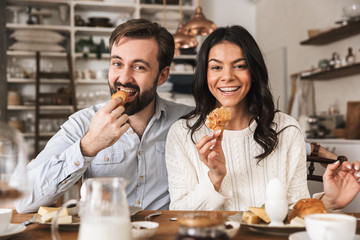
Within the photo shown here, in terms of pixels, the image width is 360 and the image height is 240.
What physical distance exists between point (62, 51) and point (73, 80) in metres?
0.50

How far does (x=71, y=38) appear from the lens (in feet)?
18.2

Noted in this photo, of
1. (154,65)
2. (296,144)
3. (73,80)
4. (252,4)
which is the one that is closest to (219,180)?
(296,144)

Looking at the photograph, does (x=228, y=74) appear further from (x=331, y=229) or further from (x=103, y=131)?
(x=331, y=229)

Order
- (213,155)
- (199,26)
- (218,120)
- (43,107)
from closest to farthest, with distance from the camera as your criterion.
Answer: (213,155) → (218,120) → (199,26) → (43,107)

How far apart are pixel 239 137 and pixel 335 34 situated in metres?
3.13

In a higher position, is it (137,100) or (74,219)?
(137,100)

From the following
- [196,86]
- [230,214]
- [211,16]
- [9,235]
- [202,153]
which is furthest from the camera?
[211,16]

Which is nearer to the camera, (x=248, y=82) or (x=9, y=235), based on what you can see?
(x=9, y=235)

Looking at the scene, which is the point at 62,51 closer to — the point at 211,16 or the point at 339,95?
the point at 211,16

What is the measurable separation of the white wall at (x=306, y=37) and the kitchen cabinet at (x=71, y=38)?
54.7 inches

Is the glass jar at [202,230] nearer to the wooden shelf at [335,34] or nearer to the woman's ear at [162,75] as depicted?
the woman's ear at [162,75]

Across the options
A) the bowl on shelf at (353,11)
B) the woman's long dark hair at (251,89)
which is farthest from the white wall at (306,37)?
the woman's long dark hair at (251,89)

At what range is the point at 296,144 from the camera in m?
1.87

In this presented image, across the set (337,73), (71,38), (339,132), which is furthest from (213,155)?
(71,38)
